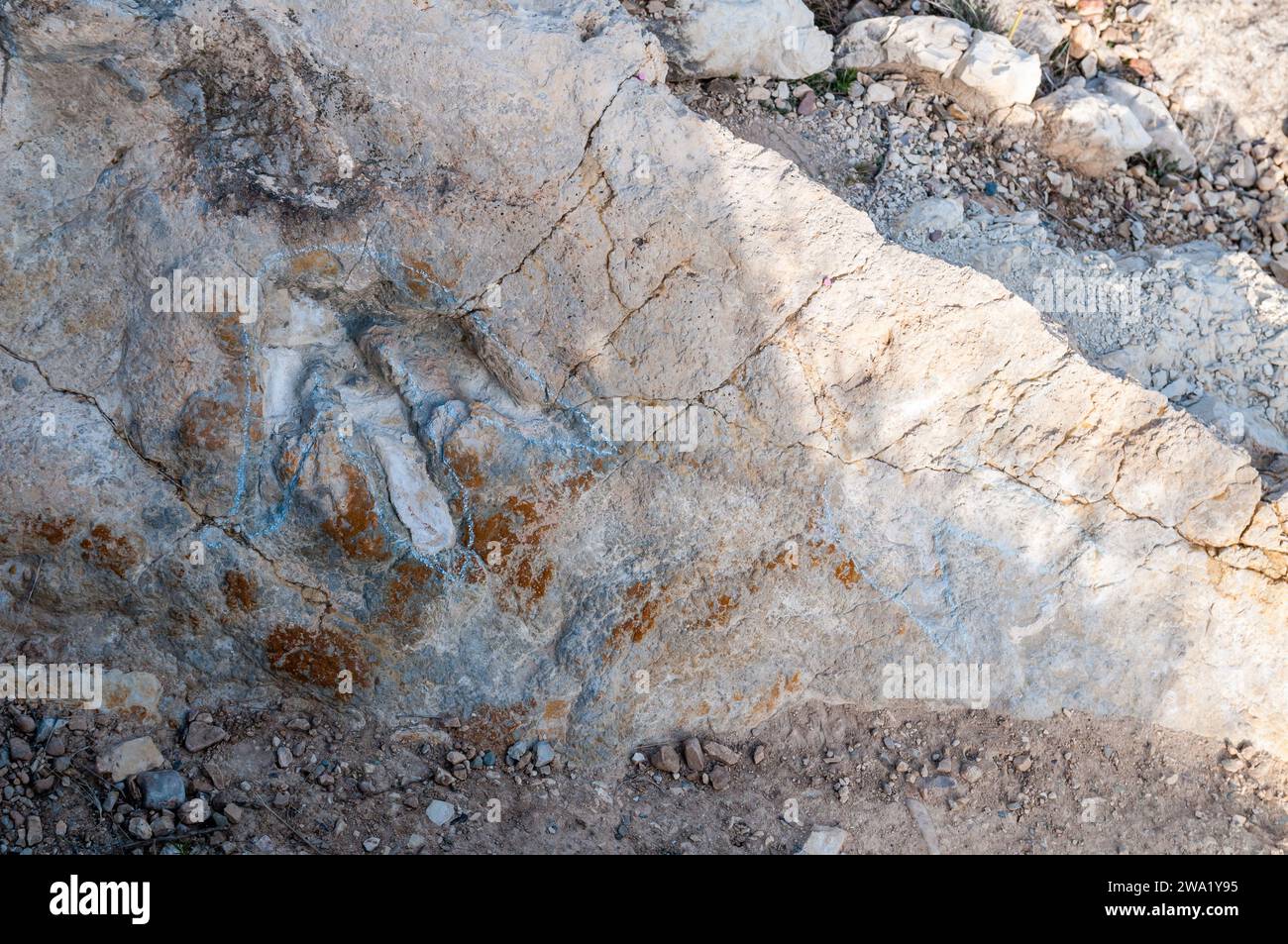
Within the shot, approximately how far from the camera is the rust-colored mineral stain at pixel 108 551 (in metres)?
3.68

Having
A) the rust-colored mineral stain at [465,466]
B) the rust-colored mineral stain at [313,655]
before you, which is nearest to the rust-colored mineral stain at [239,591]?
the rust-colored mineral stain at [313,655]

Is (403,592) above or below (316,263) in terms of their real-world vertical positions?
below

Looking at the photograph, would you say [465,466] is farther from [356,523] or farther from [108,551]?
[108,551]

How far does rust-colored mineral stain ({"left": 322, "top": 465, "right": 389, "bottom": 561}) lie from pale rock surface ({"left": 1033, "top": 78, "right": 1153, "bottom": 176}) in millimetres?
4149

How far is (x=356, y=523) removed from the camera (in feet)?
12.2

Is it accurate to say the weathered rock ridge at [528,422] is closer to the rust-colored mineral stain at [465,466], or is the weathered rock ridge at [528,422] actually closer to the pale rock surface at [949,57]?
the rust-colored mineral stain at [465,466]

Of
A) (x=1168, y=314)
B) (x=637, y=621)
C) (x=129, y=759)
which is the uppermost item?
(x=1168, y=314)

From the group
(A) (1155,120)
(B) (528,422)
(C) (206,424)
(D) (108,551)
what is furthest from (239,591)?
(A) (1155,120)

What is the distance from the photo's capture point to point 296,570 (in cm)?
377

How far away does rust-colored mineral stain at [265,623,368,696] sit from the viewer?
379cm

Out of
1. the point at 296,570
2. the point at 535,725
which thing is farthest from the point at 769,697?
the point at 296,570

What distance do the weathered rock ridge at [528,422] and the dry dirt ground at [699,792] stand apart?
120 millimetres

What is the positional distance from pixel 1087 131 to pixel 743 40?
6.14ft

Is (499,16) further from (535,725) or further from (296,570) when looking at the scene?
(535,725)
